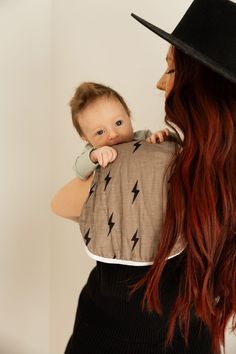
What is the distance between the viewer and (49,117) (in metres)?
1.68

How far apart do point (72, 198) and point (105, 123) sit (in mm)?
207

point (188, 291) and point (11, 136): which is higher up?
point (11, 136)

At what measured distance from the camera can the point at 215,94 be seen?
0.71 meters

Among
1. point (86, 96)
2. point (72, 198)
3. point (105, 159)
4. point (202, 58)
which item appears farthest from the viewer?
point (86, 96)

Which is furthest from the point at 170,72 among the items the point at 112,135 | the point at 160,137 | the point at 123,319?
the point at 123,319

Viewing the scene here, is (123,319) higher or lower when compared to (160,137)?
lower

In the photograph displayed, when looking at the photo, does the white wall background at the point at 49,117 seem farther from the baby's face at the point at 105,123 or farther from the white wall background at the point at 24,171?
the baby's face at the point at 105,123

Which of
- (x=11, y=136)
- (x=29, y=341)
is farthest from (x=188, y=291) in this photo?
(x=29, y=341)

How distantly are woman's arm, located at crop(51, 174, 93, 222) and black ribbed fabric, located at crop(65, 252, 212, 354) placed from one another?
149 mm

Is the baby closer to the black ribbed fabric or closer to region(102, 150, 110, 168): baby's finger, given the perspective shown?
region(102, 150, 110, 168): baby's finger

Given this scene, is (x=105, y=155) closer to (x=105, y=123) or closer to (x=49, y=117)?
(x=105, y=123)

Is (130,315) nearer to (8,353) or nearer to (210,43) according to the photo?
(210,43)

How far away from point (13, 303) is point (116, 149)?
3.79 feet

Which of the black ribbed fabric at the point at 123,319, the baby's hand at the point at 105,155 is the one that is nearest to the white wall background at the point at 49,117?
the black ribbed fabric at the point at 123,319
